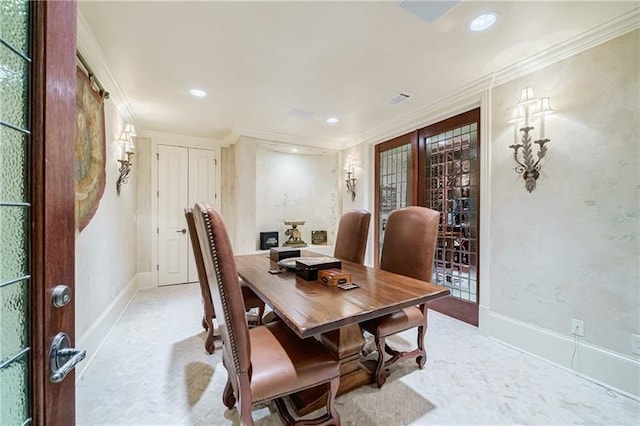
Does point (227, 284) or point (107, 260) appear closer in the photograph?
point (227, 284)

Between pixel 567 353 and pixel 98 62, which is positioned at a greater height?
pixel 98 62

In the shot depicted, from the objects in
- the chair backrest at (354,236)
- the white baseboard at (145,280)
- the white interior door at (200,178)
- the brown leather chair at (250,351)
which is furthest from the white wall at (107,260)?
the chair backrest at (354,236)

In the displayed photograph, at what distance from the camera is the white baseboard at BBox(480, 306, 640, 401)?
5.84 ft

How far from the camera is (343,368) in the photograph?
1.87 metres

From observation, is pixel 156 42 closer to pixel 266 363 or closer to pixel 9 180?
pixel 9 180

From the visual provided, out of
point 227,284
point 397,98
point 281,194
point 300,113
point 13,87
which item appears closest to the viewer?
point 13,87

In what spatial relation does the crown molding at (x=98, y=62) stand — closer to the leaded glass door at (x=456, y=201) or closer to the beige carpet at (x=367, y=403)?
the beige carpet at (x=367, y=403)

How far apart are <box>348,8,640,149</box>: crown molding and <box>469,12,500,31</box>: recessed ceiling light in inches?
28.3

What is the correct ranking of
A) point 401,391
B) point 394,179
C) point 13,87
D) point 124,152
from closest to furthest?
point 13,87, point 401,391, point 124,152, point 394,179

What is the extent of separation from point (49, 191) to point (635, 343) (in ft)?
10.1

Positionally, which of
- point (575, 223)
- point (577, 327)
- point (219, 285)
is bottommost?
point (577, 327)

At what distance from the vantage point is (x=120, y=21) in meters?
1.82

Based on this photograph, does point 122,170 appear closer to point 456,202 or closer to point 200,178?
Answer: point 200,178

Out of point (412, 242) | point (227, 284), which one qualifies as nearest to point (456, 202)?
point (412, 242)
